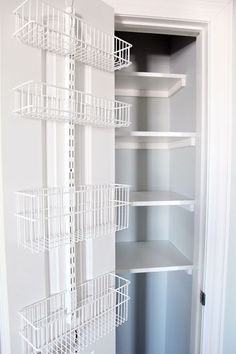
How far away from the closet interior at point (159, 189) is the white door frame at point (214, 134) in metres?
0.14

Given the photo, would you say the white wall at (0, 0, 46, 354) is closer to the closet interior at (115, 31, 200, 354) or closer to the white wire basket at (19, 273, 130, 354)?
the white wire basket at (19, 273, 130, 354)

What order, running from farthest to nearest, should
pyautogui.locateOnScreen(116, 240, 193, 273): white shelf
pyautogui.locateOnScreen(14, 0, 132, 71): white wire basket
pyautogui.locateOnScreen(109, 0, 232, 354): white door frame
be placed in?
pyautogui.locateOnScreen(116, 240, 193, 273): white shelf < pyautogui.locateOnScreen(109, 0, 232, 354): white door frame < pyautogui.locateOnScreen(14, 0, 132, 71): white wire basket

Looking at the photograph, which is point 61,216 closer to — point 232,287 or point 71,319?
point 71,319

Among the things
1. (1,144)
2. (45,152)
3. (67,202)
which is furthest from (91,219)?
(1,144)

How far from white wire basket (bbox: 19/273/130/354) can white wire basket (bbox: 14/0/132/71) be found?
86cm

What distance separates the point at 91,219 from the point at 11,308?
1.32 feet

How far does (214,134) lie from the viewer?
1256 millimetres

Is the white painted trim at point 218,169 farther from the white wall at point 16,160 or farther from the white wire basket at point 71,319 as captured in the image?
the white wall at point 16,160

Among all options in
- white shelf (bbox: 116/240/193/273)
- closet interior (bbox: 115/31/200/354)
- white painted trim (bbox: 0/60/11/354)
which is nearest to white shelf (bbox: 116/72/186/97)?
closet interior (bbox: 115/31/200/354)

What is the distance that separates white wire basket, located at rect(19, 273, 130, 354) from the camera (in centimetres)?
91

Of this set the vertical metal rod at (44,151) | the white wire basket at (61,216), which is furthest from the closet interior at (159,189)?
the vertical metal rod at (44,151)

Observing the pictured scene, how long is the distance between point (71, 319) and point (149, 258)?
71 centimetres

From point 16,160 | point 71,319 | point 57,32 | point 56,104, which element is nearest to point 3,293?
point 71,319

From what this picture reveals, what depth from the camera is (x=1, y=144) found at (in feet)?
2.78
